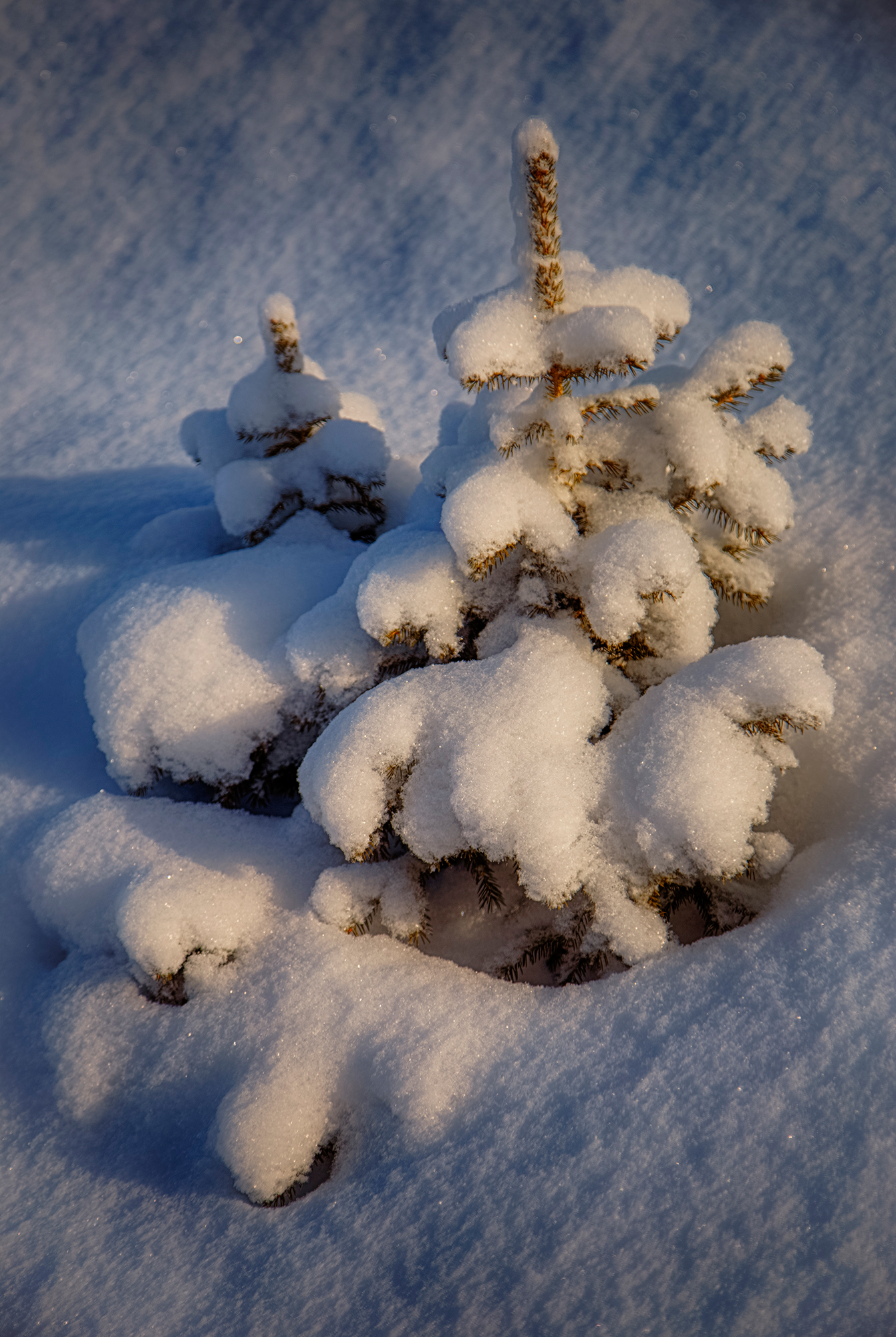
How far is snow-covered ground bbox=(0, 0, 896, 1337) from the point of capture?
3.88 feet

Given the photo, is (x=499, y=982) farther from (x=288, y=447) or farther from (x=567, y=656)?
(x=288, y=447)

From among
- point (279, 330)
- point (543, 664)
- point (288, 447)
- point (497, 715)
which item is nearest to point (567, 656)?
point (543, 664)

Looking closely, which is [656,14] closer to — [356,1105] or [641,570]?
[641,570]

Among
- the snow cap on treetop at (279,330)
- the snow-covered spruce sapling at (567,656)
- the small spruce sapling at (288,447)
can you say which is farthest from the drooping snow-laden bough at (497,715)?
the snow cap on treetop at (279,330)

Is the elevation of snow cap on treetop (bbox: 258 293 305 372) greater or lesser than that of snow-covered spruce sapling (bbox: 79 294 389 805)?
greater

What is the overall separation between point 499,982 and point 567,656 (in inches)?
24.0

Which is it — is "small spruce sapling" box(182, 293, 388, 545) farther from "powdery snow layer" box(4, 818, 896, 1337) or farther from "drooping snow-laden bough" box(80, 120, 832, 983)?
"powdery snow layer" box(4, 818, 896, 1337)

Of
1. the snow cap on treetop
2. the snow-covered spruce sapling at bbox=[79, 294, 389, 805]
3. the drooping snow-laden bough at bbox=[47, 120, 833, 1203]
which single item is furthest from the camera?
the snow cap on treetop

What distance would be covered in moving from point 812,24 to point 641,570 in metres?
2.71

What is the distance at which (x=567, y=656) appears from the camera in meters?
1.64

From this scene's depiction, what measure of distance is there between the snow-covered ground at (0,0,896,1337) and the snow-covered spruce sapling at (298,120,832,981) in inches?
6.7

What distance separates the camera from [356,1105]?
Answer: 1430 millimetres

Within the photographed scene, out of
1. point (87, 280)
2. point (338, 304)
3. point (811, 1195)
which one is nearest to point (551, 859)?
point (811, 1195)

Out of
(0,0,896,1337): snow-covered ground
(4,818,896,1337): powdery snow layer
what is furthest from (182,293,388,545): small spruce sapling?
(4,818,896,1337): powdery snow layer
